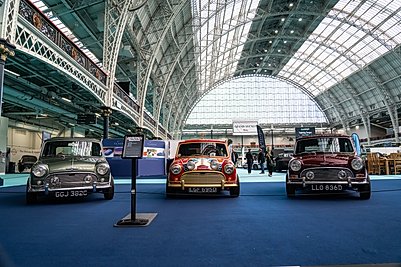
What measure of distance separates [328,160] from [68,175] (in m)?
6.19

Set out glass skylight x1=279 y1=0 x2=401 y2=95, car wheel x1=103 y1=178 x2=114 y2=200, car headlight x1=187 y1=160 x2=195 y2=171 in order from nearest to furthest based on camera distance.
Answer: car wheel x1=103 y1=178 x2=114 y2=200 → car headlight x1=187 y1=160 x2=195 y2=171 → glass skylight x1=279 y1=0 x2=401 y2=95

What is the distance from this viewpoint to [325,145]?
26.7ft

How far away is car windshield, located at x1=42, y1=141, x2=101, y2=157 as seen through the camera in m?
7.85

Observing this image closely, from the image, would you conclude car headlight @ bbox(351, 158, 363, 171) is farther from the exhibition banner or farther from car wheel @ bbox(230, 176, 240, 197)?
the exhibition banner

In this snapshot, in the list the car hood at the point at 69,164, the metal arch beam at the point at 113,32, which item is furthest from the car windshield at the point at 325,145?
the metal arch beam at the point at 113,32

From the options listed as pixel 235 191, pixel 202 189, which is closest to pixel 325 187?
pixel 235 191

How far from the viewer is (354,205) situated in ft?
21.0

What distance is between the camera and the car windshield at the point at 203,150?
28.5 feet

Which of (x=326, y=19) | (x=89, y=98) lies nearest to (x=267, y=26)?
(x=326, y=19)

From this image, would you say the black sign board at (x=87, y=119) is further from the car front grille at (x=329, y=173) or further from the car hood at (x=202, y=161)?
the car front grille at (x=329, y=173)

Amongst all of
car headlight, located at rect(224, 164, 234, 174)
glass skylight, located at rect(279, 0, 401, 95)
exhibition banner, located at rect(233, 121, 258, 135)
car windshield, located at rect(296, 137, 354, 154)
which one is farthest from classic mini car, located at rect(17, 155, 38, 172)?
glass skylight, located at rect(279, 0, 401, 95)

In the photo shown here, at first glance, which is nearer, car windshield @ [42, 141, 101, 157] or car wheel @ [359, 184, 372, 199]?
car wheel @ [359, 184, 372, 199]

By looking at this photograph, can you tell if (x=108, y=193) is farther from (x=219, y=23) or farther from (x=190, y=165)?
(x=219, y=23)

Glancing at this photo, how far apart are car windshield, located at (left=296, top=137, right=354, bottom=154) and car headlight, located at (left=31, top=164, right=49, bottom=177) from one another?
6507 millimetres
